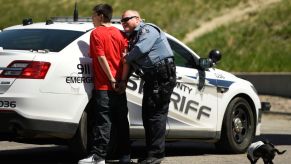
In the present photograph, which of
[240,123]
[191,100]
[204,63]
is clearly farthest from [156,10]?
[191,100]

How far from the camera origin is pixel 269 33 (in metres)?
30.0

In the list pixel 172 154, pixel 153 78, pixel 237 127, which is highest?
pixel 153 78

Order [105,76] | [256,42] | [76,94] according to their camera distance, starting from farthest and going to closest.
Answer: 1. [256,42]
2. [76,94]
3. [105,76]

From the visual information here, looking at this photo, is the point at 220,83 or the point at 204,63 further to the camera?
the point at 220,83

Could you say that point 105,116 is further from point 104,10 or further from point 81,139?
point 104,10

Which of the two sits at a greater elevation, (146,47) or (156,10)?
(156,10)

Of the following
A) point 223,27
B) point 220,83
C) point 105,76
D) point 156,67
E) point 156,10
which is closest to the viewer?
point 105,76

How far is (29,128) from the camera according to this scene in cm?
941

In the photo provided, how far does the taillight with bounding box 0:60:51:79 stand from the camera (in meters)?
9.43

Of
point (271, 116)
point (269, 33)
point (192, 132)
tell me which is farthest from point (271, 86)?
point (192, 132)

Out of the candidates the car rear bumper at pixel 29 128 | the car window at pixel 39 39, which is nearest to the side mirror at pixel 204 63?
the car window at pixel 39 39

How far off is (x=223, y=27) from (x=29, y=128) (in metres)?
24.3

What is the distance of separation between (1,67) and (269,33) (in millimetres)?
21261

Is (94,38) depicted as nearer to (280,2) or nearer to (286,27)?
(286,27)
